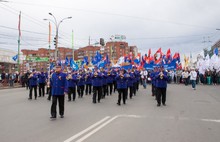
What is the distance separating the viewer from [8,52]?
4384 centimetres

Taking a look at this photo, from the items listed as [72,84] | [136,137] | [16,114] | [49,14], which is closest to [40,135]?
[136,137]

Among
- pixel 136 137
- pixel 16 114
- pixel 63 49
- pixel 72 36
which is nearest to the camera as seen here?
pixel 136 137

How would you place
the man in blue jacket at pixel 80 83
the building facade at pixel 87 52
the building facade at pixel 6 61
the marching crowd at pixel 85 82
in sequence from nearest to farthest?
1. the marching crowd at pixel 85 82
2. the man in blue jacket at pixel 80 83
3. the building facade at pixel 6 61
4. the building facade at pixel 87 52

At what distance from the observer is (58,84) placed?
8.88 metres

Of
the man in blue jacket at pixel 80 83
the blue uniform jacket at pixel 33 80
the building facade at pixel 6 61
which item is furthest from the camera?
the building facade at pixel 6 61

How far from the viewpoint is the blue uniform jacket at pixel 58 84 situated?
8.81m

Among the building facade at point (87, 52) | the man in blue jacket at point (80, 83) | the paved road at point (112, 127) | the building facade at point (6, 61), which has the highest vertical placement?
the building facade at point (87, 52)

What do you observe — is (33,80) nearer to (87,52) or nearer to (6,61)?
(6,61)

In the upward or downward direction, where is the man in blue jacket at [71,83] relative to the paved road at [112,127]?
upward

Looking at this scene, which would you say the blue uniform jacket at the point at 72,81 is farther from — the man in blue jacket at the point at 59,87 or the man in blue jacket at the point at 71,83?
the man in blue jacket at the point at 59,87

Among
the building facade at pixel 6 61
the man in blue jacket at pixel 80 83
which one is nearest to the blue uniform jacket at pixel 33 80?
the man in blue jacket at pixel 80 83

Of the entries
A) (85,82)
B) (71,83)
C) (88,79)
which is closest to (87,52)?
(85,82)

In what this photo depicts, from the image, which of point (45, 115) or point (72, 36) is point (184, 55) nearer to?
point (72, 36)

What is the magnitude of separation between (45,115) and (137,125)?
3.79 m
